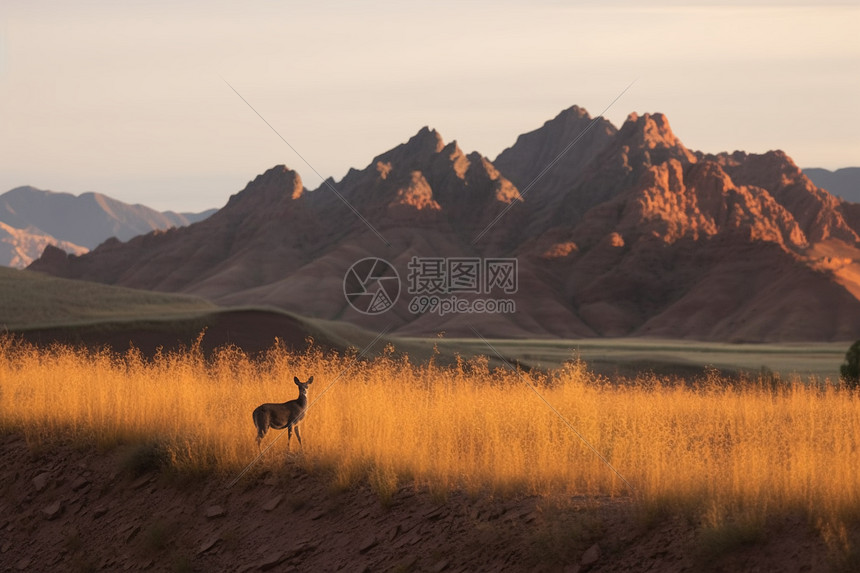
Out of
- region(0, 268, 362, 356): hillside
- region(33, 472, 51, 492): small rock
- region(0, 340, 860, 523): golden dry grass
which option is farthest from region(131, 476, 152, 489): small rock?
region(0, 268, 362, 356): hillside

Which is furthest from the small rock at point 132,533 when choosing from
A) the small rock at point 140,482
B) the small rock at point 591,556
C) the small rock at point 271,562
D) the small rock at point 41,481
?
the small rock at point 591,556

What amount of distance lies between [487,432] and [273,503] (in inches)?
113

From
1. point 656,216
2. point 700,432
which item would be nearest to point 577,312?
point 656,216

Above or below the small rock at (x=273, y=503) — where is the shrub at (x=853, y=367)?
below

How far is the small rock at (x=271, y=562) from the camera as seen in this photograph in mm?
7988

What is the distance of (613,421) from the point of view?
11.3 metres

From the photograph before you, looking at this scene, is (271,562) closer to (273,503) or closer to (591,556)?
(273,503)

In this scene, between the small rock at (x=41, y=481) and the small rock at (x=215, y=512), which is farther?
the small rock at (x=41, y=481)

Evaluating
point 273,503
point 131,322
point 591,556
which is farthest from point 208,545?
point 131,322

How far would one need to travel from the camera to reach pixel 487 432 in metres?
10.4

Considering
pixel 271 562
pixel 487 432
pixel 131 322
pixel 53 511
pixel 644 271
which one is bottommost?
pixel 644 271

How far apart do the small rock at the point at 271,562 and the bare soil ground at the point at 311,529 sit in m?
0.01

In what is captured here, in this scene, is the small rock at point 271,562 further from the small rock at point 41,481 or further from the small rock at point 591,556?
the small rock at point 41,481

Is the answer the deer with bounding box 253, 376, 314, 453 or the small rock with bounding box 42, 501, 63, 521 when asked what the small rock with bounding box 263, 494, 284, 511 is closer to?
the deer with bounding box 253, 376, 314, 453
